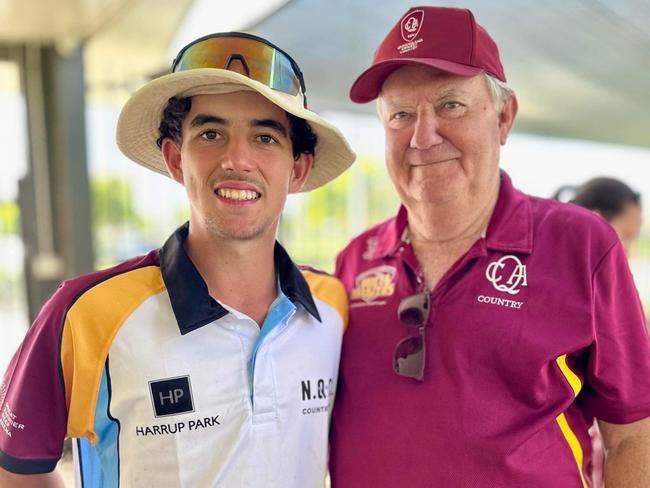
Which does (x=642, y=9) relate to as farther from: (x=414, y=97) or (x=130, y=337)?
(x=130, y=337)

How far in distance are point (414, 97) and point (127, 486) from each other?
112cm

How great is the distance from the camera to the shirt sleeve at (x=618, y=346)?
1.28 metres

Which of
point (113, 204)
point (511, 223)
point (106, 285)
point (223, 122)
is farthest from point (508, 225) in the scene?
point (113, 204)

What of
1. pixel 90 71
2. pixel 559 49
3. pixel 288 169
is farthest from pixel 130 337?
pixel 90 71

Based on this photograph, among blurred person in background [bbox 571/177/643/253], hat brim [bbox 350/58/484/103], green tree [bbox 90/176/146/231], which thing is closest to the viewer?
hat brim [bbox 350/58/484/103]

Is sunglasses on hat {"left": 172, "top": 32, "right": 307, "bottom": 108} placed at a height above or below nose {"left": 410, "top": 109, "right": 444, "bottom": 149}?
above

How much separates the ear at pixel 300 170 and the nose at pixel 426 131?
0.94 feet

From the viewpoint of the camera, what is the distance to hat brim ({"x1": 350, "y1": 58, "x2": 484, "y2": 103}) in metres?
1.37

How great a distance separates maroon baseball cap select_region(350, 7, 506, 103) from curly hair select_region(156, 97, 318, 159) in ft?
0.68

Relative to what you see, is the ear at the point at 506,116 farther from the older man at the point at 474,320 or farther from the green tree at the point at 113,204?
the green tree at the point at 113,204

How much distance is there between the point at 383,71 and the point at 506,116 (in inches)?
13.7

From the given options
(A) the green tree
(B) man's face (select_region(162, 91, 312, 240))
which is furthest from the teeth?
(A) the green tree

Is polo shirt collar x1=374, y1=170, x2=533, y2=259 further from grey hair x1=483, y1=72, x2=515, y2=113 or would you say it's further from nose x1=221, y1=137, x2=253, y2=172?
nose x1=221, y1=137, x2=253, y2=172

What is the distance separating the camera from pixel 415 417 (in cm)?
132
